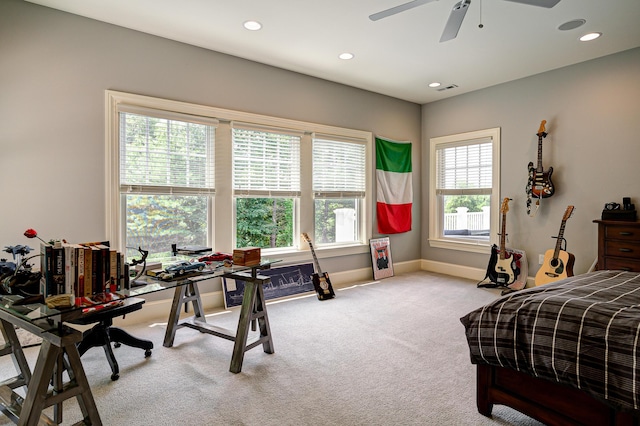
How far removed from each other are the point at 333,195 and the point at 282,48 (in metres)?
1.98

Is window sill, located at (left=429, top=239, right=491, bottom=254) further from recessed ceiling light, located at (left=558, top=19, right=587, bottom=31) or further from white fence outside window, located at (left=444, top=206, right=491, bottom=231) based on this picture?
recessed ceiling light, located at (left=558, top=19, right=587, bottom=31)

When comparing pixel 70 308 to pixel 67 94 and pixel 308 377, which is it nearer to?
pixel 308 377

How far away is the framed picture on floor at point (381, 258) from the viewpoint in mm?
5297

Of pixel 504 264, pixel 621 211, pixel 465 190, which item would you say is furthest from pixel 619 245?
pixel 465 190

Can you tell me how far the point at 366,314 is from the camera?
3734 mm

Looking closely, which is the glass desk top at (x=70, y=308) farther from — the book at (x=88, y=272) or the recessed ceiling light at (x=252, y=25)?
the recessed ceiling light at (x=252, y=25)

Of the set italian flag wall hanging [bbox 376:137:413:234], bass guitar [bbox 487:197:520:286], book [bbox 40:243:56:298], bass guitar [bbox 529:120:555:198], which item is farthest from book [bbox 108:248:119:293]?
bass guitar [bbox 529:120:555:198]

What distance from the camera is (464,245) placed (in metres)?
5.41

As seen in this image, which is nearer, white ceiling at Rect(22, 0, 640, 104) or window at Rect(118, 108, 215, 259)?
white ceiling at Rect(22, 0, 640, 104)

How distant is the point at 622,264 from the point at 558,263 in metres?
0.62

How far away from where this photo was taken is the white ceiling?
2.98 metres

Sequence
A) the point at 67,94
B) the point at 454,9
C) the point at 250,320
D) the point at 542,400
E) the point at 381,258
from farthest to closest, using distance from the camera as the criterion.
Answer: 1. the point at 381,258
2. the point at 67,94
3. the point at 250,320
4. the point at 454,9
5. the point at 542,400

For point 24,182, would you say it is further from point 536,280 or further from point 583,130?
point 583,130

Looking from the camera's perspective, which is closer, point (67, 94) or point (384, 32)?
point (67, 94)
